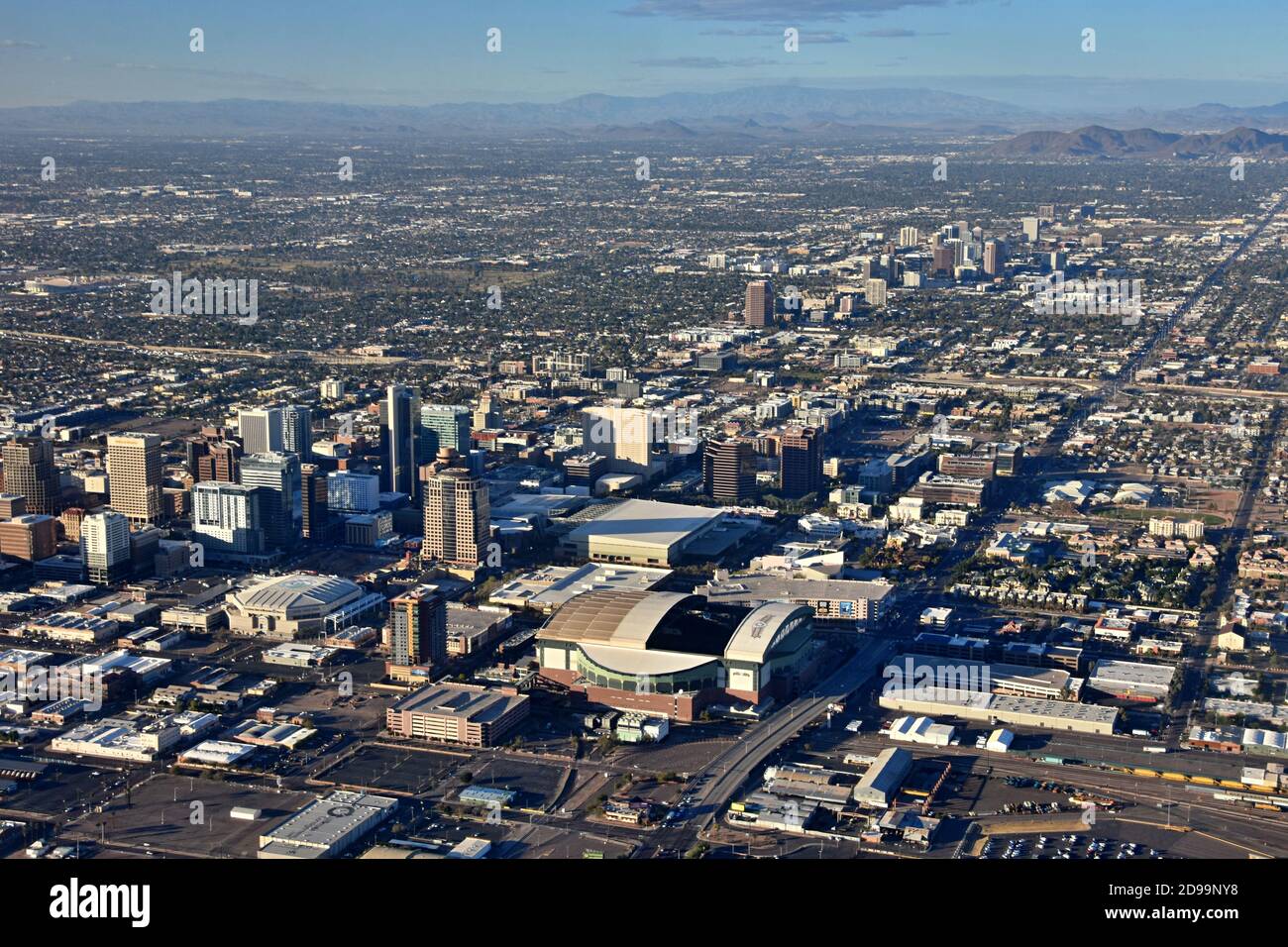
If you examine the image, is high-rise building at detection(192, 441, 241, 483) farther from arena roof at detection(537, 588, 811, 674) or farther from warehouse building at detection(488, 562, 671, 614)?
arena roof at detection(537, 588, 811, 674)

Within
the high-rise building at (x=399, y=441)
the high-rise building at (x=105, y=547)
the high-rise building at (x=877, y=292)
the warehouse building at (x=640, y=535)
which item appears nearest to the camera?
the high-rise building at (x=105, y=547)

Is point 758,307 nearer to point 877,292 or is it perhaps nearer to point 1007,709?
point 877,292

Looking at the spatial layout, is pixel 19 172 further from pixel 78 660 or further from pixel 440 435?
pixel 78 660

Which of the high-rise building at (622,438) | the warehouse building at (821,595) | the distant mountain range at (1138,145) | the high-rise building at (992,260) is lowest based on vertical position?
the warehouse building at (821,595)

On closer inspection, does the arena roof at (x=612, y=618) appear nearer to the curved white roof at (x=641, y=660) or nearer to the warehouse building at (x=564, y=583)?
the curved white roof at (x=641, y=660)

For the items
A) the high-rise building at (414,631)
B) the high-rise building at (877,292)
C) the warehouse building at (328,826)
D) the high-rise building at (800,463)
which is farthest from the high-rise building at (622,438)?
the high-rise building at (877,292)

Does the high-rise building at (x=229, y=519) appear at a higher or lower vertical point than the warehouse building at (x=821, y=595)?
higher

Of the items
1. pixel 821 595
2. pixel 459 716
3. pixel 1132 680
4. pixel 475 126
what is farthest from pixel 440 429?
pixel 475 126
